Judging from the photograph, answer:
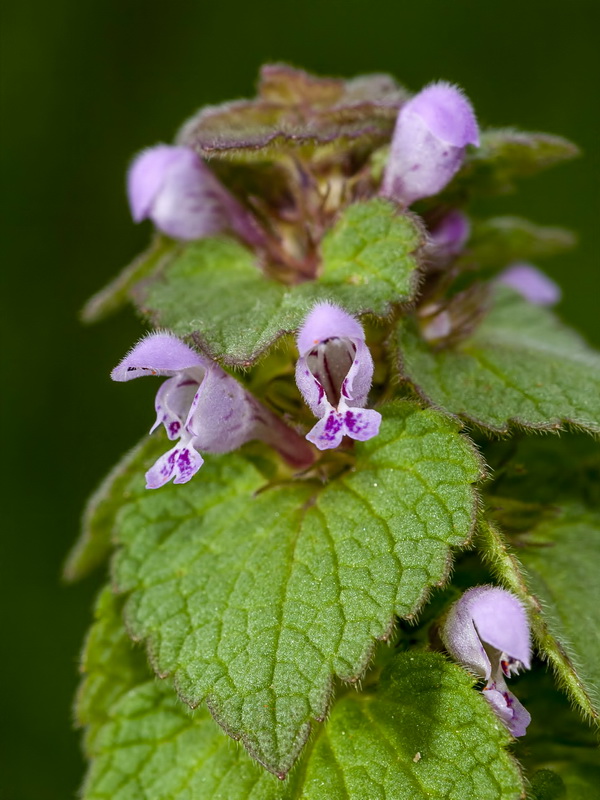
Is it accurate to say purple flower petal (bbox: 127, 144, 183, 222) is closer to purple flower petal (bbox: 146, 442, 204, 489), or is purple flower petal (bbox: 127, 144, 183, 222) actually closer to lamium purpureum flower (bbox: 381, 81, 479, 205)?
lamium purpureum flower (bbox: 381, 81, 479, 205)

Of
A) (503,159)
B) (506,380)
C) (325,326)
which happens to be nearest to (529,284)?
(503,159)

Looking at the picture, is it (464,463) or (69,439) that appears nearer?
(464,463)

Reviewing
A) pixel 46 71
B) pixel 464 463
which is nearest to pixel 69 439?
pixel 46 71

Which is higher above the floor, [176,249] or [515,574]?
[176,249]

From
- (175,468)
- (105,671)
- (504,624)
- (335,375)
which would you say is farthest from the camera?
(105,671)

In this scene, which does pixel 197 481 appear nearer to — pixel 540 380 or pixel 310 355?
pixel 310 355

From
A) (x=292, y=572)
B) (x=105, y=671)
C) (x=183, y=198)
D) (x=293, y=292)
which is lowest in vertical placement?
(x=105, y=671)

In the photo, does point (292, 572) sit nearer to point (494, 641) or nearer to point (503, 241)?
point (494, 641)
